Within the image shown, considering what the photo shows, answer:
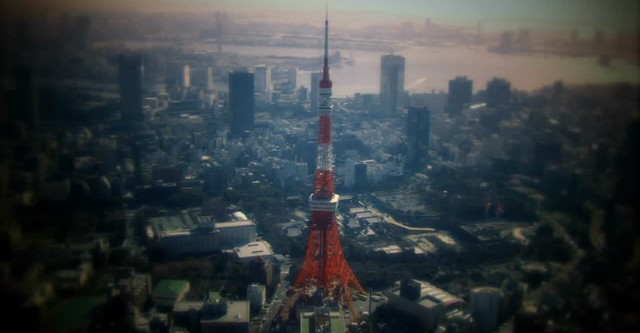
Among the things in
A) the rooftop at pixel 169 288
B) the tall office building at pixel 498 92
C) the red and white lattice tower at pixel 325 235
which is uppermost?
the tall office building at pixel 498 92

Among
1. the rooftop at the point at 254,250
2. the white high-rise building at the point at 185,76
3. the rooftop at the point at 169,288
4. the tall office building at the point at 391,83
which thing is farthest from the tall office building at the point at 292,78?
the rooftop at the point at 169,288

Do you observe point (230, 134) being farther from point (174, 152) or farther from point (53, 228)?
Result: point (53, 228)

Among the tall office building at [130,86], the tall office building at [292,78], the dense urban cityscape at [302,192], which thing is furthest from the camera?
the tall office building at [292,78]

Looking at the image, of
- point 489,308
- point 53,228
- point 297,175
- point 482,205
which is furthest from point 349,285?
point 297,175

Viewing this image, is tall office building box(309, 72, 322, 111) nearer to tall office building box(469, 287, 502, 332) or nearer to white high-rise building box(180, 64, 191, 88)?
white high-rise building box(180, 64, 191, 88)

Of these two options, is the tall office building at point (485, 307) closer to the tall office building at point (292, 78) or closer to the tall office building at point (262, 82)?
the tall office building at point (292, 78)

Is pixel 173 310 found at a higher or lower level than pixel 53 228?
lower

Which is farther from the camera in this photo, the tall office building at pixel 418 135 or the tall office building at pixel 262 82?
the tall office building at pixel 262 82
